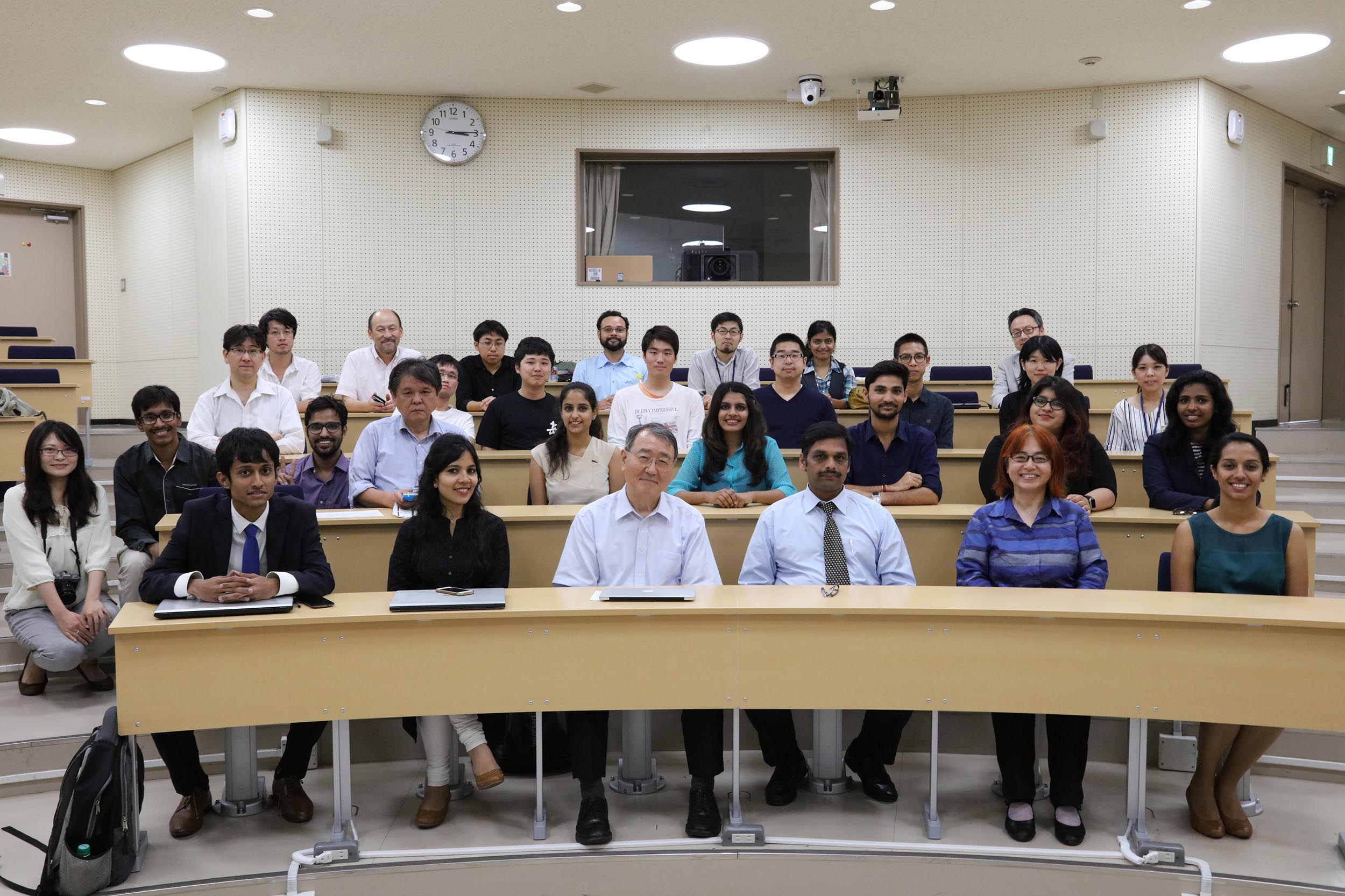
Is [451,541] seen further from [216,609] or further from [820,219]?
[820,219]

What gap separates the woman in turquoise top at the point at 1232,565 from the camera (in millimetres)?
Answer: 2936

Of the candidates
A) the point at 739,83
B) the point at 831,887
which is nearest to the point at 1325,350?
the point at 739,83

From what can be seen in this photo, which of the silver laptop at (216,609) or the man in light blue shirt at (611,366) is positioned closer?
the silver laptop at (216,609)

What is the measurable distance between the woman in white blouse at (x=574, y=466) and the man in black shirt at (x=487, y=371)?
1680 millimetres

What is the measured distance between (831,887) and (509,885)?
0.87m

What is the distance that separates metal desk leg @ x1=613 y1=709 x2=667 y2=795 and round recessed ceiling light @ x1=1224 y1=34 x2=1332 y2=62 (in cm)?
621

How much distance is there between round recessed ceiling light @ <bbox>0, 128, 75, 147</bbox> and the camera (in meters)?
8.86

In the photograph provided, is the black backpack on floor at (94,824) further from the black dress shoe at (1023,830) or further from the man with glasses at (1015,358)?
the man with glasses at (1015,358)

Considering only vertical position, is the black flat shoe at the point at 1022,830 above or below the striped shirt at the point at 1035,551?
below

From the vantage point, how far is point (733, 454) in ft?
13.3

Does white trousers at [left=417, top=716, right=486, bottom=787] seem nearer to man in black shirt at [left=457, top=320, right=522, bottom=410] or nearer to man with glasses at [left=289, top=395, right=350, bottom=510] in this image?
man with glasses at [left=289, top=395, right=350, bottom=510]

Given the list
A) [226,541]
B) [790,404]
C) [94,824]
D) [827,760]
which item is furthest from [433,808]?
[790,404]

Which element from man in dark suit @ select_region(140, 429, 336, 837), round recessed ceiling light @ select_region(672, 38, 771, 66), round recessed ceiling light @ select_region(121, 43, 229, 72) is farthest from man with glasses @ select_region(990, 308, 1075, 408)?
round recessed ceiling light @ select_region(121, 43, 229, 72)

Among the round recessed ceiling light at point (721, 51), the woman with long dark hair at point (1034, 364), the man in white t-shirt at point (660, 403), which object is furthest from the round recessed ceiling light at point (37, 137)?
the woman with long dark hair at point (1034, 364)
